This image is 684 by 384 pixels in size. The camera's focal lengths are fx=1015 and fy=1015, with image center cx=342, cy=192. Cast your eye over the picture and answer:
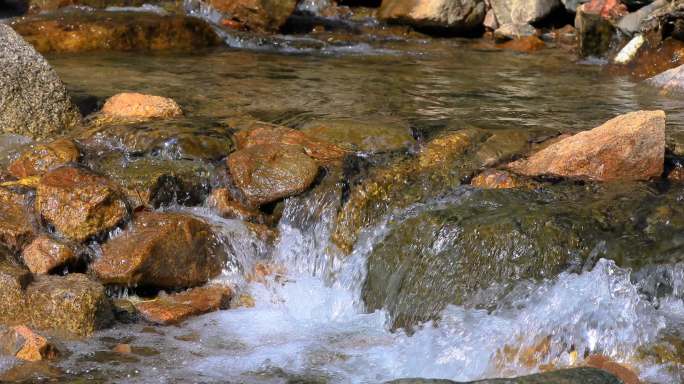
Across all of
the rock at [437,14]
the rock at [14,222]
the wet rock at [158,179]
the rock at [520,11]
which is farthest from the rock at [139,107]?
the rock at [520,11]

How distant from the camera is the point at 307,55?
1227 centimetres

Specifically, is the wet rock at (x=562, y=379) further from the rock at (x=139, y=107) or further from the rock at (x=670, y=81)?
the rock at (x=670, y=81)

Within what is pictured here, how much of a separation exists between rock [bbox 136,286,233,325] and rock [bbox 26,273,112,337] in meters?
0.36

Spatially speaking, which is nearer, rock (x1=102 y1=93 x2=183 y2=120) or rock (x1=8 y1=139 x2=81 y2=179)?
rock (x1=8 y1=139 x2=81 y2=179)

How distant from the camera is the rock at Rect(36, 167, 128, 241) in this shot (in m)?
6.30

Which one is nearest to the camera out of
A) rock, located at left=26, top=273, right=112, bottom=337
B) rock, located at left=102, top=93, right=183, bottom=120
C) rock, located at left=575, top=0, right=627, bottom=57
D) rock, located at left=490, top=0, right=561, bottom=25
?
rock, located at left=26, top=273, right=112, bottom=337

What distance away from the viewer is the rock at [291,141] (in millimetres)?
7074

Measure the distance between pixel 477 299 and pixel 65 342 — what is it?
222 centimetres

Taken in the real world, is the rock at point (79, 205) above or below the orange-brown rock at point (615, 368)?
above

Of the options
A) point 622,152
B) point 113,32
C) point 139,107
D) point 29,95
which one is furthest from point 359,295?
point 113,32

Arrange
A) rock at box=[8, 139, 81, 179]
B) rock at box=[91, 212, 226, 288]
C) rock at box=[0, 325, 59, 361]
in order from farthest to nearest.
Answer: rock at box=[8, 139, 81, 179]
rock at box=[91, 212, 226, 288]
rock at box=[0, 325, 59, 361]

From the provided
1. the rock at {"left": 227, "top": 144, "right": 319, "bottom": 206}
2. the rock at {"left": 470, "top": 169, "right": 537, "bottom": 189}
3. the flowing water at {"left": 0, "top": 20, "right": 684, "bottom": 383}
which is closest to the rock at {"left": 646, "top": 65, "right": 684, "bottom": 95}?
the flowing water at {"left": 0, "top": 20, "right": 684, "bottom": 383}

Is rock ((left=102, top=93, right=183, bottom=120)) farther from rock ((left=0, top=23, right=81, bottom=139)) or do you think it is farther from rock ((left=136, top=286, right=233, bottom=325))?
rock ((left=136, top=286, right=233, bottom=325))

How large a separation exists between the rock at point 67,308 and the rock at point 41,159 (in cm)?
148
